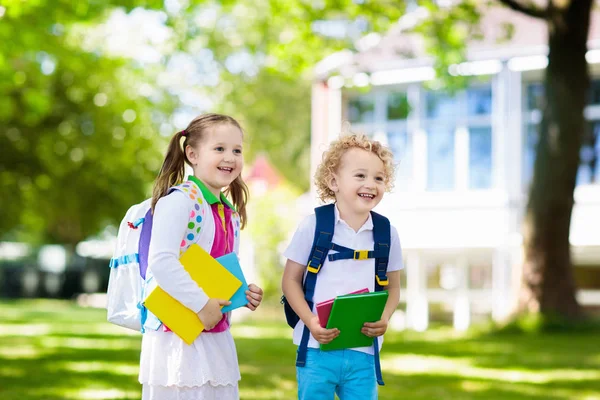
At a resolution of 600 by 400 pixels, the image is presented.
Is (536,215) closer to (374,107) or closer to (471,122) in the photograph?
(471,122)

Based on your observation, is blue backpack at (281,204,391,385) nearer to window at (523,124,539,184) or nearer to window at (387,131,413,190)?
window at (523,124,539,184)

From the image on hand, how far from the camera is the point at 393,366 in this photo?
9094 millimetres

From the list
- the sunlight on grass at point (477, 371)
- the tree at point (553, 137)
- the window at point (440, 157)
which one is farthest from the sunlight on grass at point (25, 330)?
the window at point (440, 157)

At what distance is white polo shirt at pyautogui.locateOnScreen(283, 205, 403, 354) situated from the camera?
3.81 metres

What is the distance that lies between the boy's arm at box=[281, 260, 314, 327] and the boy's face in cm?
34

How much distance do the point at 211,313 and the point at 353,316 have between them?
0.57 metres

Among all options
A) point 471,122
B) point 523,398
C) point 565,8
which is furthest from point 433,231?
point 523,398

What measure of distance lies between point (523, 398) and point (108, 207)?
88.0 ft

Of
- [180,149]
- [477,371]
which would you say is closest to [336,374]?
[180,149]

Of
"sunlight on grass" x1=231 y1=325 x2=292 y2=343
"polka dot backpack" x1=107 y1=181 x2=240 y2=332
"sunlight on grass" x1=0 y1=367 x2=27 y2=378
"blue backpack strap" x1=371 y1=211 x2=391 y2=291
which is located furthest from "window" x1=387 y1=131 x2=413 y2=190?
"polka dot backpack" x1=107 y1=181 x2=240 y2=332

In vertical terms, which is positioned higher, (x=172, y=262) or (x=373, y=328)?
(x=172, y=262)

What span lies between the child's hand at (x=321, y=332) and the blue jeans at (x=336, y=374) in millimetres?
101

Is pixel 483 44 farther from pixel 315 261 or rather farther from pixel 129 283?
pixel 129 283

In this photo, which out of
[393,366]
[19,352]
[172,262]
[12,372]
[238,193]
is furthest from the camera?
[19,352]
